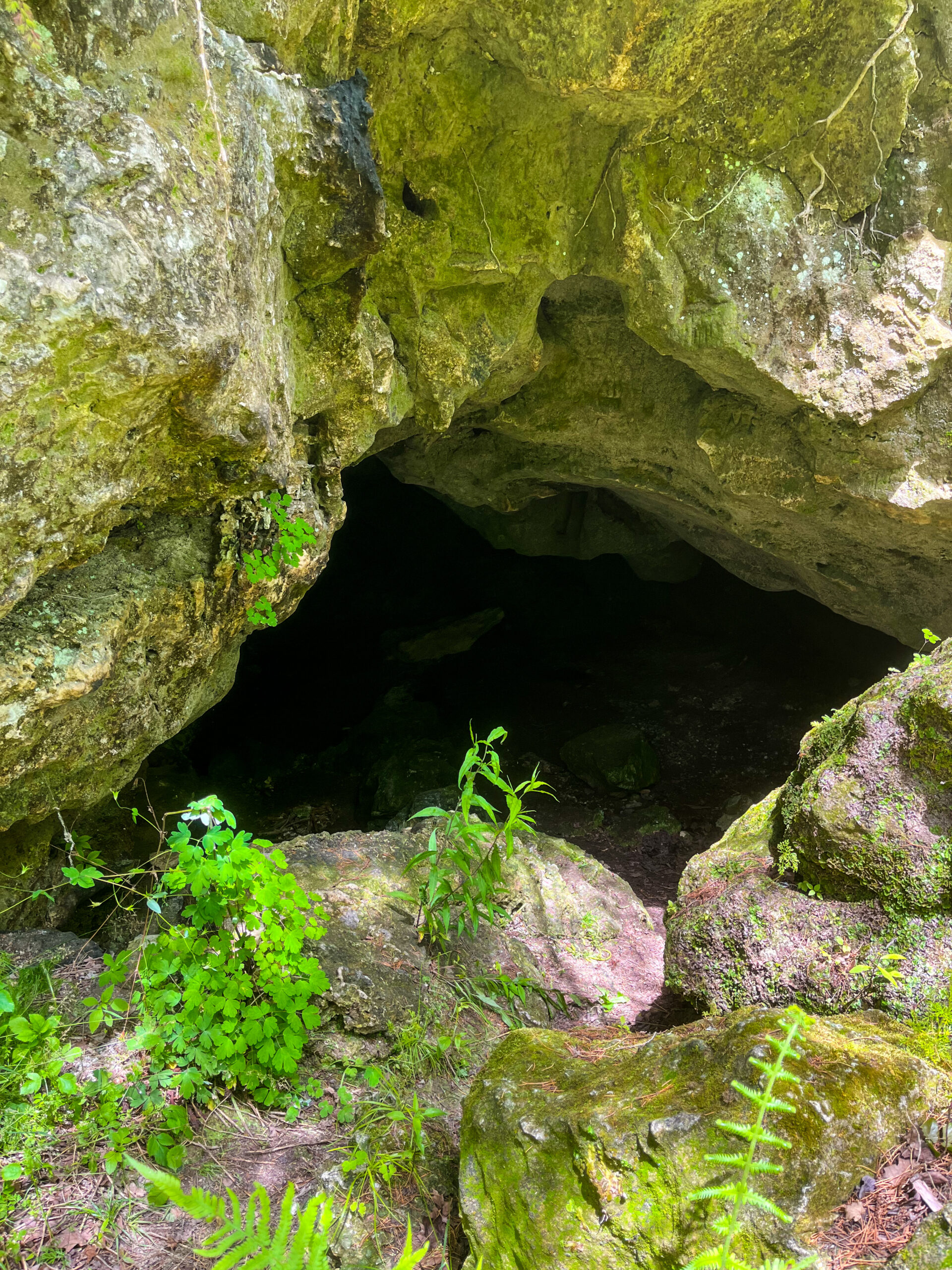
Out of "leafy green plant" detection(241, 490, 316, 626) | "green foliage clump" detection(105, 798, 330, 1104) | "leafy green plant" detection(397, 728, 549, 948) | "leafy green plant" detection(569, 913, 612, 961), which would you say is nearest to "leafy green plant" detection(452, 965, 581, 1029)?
"leafy green plant" detection(397, 728, 549, 948)

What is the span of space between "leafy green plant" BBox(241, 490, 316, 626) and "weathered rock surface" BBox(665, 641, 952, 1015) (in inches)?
81.8

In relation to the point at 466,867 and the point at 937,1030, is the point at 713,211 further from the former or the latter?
the point at 937,1030

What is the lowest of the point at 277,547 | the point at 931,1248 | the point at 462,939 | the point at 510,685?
the point at 510,685

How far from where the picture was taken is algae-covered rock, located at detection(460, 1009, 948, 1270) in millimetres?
1561

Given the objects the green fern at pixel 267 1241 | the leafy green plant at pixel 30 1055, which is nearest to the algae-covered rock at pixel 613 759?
the leafy green plant at pixel 30 1055

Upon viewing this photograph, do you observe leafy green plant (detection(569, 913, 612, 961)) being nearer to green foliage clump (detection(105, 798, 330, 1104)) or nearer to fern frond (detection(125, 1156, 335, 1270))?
green foliage clump (detection(105, 798, 330, 1104))

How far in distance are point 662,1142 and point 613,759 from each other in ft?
17.1

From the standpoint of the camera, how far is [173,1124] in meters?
1.98

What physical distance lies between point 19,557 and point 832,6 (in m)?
3.78

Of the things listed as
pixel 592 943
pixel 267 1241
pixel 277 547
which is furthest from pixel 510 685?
pixel 267 1241

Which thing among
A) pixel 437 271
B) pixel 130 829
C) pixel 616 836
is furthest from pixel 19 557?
pixel 616 836

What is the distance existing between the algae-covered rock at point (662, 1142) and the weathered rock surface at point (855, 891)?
466 mm

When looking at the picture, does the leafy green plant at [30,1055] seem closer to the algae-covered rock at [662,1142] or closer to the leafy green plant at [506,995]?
the algae-covered rock at [662,1142]

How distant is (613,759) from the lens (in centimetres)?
679
